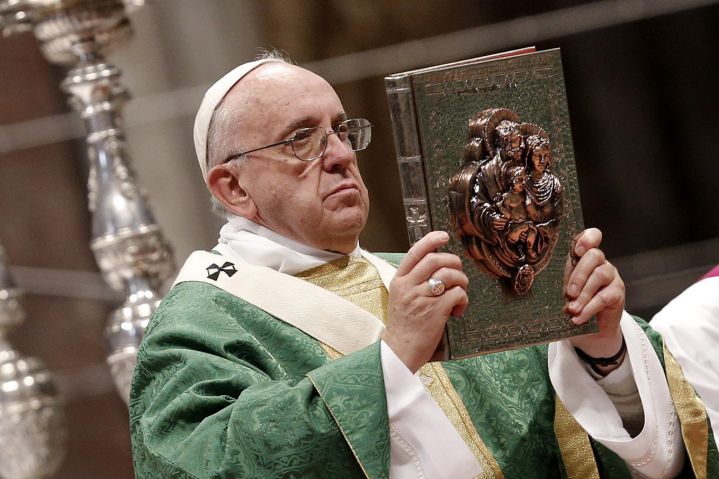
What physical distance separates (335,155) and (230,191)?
1.28ft

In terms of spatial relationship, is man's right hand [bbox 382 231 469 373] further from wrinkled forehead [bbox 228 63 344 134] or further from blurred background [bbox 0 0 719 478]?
blurred background [bbox 0 0 719 478]

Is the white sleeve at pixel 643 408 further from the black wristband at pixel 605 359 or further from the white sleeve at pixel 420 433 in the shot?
the white sleeve at pixel 420 433

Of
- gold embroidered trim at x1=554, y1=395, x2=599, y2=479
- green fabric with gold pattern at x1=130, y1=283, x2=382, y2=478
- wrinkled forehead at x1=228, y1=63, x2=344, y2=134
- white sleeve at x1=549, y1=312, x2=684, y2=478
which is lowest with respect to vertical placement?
gold embroidered trim at x1=554, y1=395, x2=599, y2=479

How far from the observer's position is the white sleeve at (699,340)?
4.66 m

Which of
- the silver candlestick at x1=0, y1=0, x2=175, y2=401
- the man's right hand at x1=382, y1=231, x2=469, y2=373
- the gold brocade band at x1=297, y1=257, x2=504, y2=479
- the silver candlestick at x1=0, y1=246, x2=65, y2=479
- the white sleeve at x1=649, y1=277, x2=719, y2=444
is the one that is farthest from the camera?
the silver candlestick at x1=0, y1=246, x2=65, y2=479

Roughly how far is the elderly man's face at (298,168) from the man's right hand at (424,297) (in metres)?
0.63

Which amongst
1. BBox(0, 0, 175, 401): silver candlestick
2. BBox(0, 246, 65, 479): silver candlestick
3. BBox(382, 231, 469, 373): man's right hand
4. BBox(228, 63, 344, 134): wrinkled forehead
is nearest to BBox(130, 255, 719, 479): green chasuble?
BBox(382, 231, 469, 373): man's right hand

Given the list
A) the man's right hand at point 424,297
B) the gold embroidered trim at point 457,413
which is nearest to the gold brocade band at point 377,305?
the gold embroidered trim at point 457,413

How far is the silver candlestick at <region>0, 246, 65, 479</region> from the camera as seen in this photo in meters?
5.96

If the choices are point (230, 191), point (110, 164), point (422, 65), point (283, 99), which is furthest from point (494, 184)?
point (422, 65)

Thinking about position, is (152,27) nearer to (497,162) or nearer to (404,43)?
(404,43)

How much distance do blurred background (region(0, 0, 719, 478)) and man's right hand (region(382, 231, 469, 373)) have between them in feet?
13.7

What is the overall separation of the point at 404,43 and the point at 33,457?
9.31ft

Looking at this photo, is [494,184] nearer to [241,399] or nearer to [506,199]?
[506,199]
